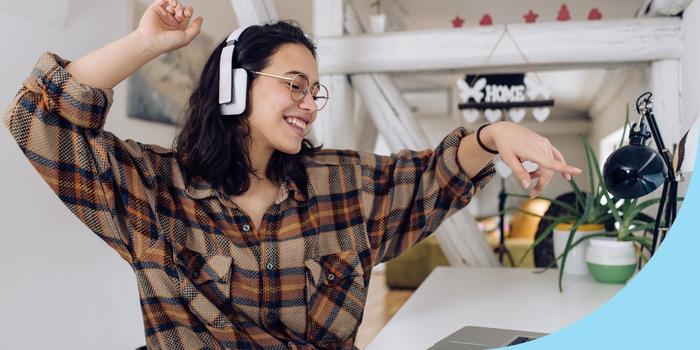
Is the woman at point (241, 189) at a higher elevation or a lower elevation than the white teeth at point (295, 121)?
lower

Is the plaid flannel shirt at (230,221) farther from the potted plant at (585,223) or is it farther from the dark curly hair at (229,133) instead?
the potted plant at (585,223)

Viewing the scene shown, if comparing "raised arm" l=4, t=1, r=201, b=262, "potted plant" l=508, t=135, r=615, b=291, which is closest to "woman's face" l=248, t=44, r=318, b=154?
"raised arm" l=4, t=1, r=201, b=262

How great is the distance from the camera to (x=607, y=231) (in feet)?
2.91

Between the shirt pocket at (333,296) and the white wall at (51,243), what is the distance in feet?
1.34

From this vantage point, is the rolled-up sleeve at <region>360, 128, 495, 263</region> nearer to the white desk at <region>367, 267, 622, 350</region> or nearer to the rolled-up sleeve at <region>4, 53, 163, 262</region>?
the white desk at <region>367, 267, 622, 350</region>

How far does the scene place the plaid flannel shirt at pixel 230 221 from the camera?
50cm

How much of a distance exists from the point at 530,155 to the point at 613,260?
1.61 feet

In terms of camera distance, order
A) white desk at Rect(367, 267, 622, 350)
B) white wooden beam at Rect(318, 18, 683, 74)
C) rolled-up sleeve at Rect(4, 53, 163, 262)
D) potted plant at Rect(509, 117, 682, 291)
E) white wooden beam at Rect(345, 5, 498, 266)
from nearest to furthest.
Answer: rolled-up sleeve at Rect(4, 53, 163, 262) → white desk at Rect(367, 267, 622, 350) → potted plant at Rect(509, 117, 682, 291) → white wooden beam at Rect(318, 18, 683, 74) → white wooden beam at Rect(345, 5, 498, 266)

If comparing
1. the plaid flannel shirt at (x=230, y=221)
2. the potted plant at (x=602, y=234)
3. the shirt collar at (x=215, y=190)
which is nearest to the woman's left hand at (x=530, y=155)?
the plaid flannel shirt at (x=230, y=221)

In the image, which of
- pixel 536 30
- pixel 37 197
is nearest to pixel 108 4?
pixel 37 197

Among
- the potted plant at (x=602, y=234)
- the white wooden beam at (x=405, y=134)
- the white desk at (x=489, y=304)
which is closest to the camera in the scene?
the white desk at (x=489, y=304)

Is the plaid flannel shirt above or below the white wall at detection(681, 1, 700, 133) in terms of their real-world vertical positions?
below

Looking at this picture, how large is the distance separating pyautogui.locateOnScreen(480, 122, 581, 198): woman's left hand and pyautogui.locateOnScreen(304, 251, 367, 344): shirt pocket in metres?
0.25

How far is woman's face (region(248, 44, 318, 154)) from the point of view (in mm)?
596
